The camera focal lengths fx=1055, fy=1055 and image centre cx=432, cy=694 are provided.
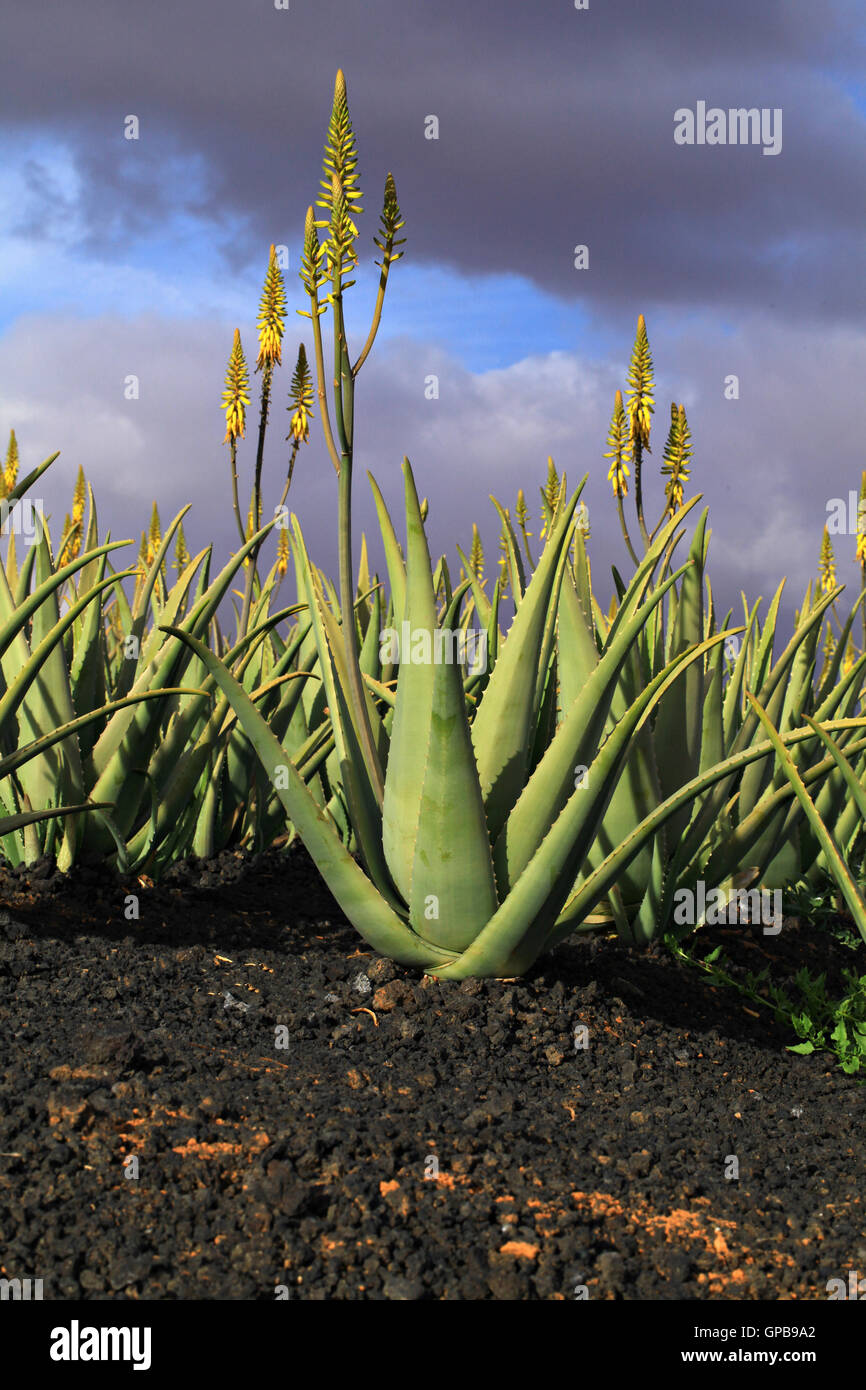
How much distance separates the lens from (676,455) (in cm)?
449

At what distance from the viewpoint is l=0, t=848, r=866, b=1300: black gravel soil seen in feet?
5.14

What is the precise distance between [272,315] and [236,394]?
51 cm

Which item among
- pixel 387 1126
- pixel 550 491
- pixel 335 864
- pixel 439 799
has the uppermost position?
pixel 550 491

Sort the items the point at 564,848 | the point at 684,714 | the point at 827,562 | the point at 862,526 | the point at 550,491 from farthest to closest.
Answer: the point at 827,562, the point at 862,526, the point at 550,491, the point at 684,714, the point at 564,848

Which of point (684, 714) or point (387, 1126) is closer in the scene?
point (387, 1126)

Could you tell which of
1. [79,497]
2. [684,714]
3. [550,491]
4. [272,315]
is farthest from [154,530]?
[684,714]

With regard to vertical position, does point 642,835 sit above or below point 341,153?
below

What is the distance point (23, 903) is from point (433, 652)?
1.49 metres

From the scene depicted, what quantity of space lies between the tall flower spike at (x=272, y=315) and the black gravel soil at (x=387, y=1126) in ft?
9.25

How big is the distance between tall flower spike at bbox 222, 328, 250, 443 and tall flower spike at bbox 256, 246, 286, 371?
1.44ft

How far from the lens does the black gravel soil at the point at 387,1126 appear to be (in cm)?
157

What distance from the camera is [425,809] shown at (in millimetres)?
2301

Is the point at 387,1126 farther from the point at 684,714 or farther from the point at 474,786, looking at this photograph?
the point at 684,714

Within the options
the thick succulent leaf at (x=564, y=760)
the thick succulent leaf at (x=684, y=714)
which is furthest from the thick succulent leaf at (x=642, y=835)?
the thick succulent leaf at (x=684, y=714)
